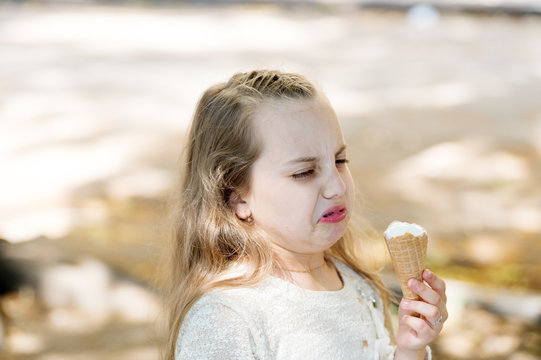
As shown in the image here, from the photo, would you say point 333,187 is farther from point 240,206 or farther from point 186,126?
point 186,126

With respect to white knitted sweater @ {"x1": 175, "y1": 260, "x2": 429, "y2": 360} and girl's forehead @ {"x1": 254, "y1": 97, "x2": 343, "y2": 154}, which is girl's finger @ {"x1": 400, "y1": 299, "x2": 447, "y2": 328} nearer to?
white knitted sweater @ {"x1": 175, "y1": 260, "x2": 429, "y2": 360}

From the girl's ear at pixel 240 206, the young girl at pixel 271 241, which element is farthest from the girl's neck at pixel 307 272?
the girl's ear at pixel 240 206

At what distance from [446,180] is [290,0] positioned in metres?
8.59

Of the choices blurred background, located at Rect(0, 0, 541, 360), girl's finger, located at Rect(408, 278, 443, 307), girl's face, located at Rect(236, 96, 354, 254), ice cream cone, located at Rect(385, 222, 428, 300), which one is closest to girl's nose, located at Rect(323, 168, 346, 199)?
girl's face, located at Rect(236, 96, 354, 254)

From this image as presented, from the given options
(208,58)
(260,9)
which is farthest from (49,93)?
(260,9)

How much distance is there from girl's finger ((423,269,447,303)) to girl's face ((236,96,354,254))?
0.69 ft

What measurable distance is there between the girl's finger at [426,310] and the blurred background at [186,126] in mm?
802

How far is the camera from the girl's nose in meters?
1.75

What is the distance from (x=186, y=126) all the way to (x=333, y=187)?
17.7 feet

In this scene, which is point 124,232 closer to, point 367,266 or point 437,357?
point 437,357

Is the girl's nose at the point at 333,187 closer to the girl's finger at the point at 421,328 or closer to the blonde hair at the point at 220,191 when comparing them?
the blonde hair at the point at 220,191

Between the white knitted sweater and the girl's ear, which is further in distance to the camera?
the girl's ear

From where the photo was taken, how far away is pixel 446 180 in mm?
5559

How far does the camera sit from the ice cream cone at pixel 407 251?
1.75 m
